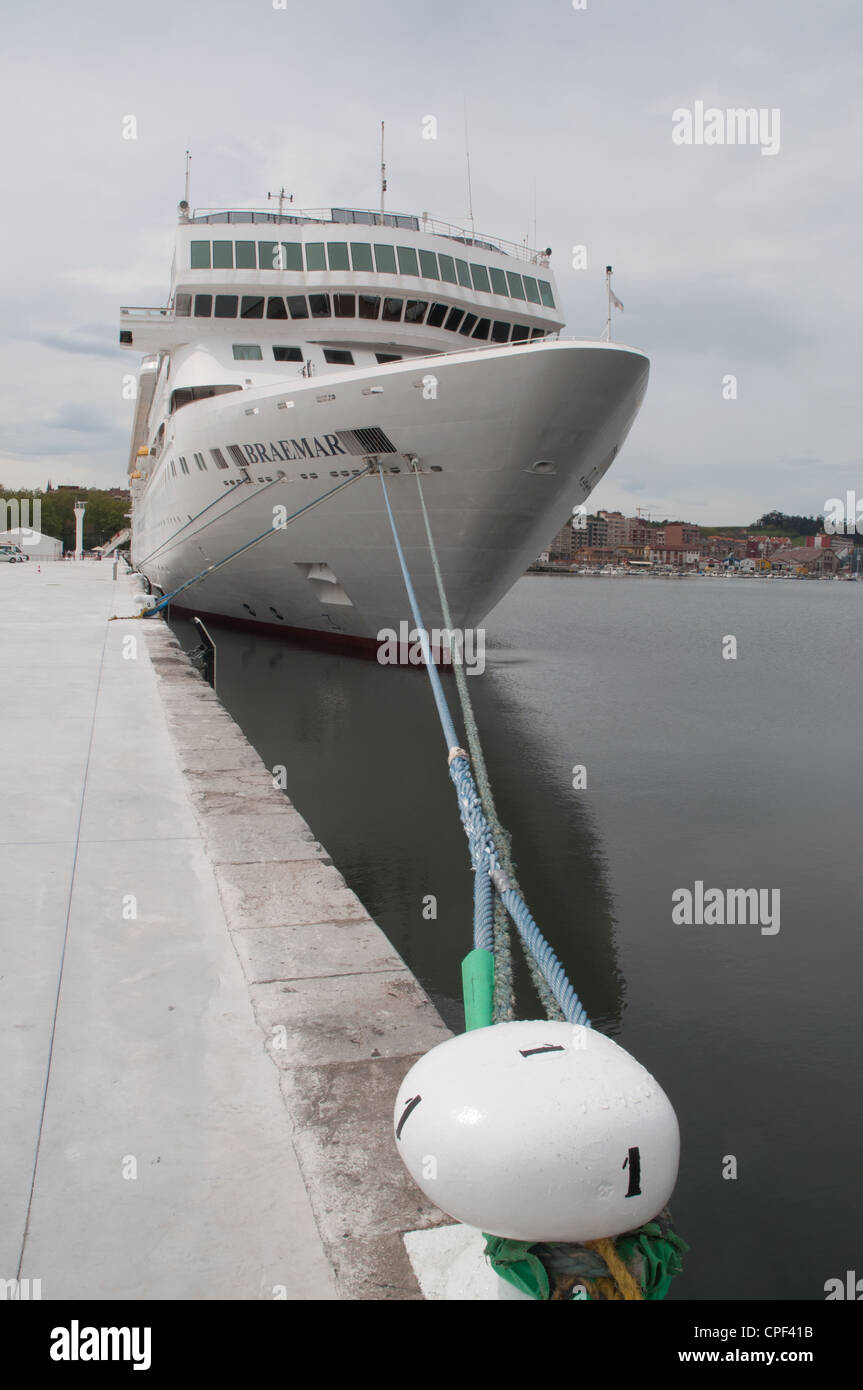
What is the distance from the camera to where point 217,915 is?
15.1ft

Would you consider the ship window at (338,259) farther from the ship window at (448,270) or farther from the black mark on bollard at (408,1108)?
the black mark on bollard at (408,1108)

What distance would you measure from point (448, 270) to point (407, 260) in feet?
3.47

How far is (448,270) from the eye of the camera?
860 inches

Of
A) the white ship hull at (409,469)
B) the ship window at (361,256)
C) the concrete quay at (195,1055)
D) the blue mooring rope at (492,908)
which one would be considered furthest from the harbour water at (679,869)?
the ship window at (361,256)

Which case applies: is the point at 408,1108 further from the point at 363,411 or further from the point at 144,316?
the point at 144,316

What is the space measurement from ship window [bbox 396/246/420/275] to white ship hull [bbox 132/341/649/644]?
4773 mm

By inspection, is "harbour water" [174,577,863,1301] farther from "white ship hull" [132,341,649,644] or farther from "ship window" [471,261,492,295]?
"ship window" [471,261,492,295]

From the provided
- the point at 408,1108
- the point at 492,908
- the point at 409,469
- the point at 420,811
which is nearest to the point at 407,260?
the point at 409,469

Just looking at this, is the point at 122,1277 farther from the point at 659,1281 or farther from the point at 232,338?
the point at 232,338

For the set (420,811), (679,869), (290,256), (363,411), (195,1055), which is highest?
(290,256)

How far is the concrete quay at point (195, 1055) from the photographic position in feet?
8.05

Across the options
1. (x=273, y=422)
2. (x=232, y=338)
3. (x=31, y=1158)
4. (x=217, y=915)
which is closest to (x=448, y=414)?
(x=273, y=422)

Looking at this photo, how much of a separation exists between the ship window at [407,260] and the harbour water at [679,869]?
28.8 feet

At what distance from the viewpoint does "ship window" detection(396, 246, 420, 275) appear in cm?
2122
